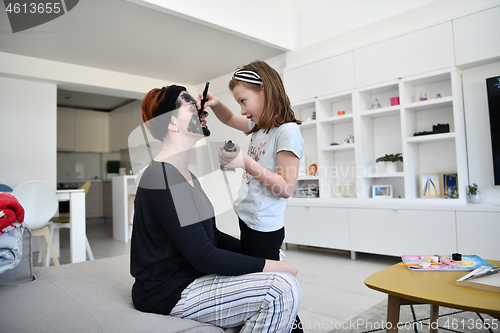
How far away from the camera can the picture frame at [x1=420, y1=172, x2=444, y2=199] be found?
3.27 metres

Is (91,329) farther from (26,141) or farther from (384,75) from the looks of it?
(26,141)

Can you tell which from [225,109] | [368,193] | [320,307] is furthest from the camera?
[368,193]

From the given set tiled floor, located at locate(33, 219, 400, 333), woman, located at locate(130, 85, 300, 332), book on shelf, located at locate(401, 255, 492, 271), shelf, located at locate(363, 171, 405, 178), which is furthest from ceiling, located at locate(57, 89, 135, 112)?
book on shelf, located at locate(401, 255, 492, 271)

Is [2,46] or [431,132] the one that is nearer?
[431,132]

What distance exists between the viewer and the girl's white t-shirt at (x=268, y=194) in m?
1.20

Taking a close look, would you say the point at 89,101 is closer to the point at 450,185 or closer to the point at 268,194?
the point at 450,185

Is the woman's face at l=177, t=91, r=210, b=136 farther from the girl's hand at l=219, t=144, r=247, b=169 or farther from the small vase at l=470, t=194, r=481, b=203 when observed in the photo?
the small vase at l=470, t=194, r=481, b=203

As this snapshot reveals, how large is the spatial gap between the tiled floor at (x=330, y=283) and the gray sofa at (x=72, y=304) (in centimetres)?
112

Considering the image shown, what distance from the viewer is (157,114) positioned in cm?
108

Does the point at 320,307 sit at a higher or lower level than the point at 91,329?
lower

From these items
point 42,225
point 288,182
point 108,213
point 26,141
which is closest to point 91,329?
point 288,182

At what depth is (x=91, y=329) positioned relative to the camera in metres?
0.86

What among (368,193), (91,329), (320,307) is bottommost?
(320,307)

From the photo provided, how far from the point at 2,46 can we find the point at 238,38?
287cm
